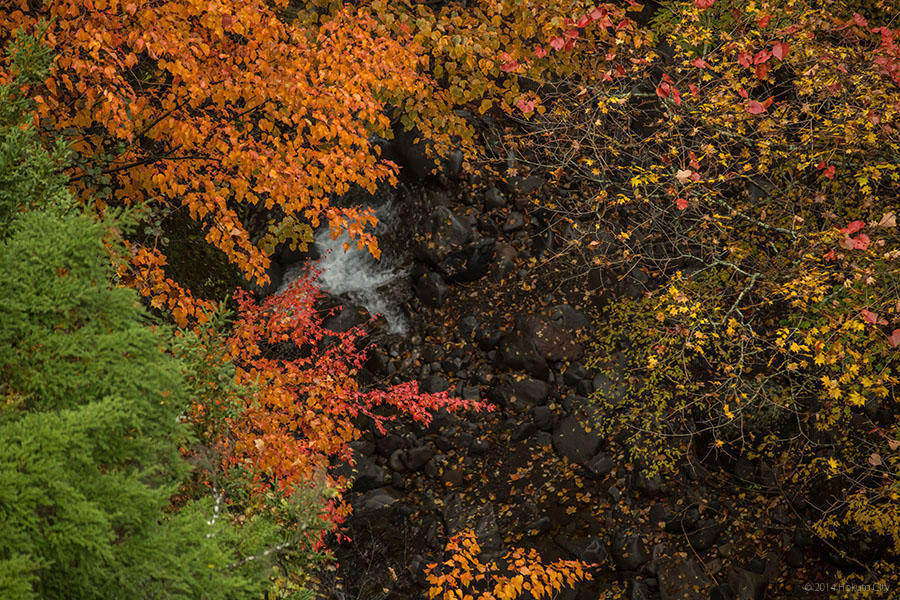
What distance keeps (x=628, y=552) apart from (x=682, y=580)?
34.5 inches

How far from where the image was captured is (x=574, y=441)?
465 inches

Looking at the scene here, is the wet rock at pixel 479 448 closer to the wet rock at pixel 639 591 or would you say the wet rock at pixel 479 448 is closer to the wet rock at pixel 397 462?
the wet rock at pixel 397 462

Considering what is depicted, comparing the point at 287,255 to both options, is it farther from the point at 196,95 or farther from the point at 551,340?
the point at 196,95

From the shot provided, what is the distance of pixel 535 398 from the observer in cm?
1249

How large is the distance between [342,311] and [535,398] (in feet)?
14.7

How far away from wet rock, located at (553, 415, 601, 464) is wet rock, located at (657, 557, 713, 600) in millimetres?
2169

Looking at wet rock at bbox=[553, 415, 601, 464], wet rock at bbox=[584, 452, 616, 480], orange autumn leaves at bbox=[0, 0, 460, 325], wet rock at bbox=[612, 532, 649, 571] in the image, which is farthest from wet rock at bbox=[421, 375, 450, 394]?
orange autumn leaves at bbox=[0, 0, 460, 325]

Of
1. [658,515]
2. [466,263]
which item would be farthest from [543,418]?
[466,263]

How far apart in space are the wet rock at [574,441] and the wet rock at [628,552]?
5.08ft

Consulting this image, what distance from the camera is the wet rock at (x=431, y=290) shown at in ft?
46.6

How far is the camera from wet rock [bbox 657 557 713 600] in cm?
990

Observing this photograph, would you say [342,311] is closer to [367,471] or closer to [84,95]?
[367,471]

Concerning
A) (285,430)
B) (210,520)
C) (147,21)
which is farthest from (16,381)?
(285,430)

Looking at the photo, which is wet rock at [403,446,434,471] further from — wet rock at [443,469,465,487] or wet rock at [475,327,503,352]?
wet rock at [475,327,503,352]
